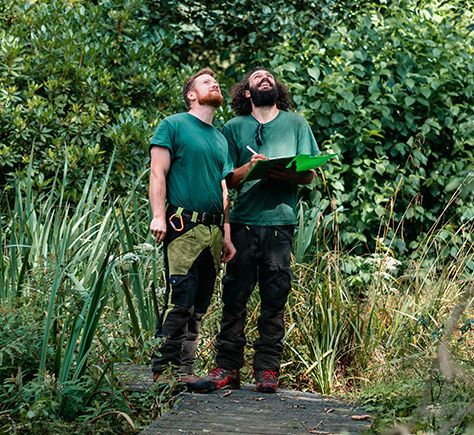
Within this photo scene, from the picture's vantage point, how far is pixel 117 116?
8789 millimetres

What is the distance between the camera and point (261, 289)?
20.3ft

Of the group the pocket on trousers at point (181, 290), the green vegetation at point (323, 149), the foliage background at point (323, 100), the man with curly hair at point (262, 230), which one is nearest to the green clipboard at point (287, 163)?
the man with curly hair at point (262, 230)

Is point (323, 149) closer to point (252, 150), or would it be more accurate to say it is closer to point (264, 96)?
point (264, 96)

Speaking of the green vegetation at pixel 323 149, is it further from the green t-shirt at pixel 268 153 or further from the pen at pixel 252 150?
the pen at pixel 252 150

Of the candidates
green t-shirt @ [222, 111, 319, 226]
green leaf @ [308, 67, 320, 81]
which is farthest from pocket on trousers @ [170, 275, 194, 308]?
green leaf @ [308, 67, 320, 81]

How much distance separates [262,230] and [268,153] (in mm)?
481

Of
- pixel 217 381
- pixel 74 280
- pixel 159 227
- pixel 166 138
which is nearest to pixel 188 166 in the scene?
pixel 166 138

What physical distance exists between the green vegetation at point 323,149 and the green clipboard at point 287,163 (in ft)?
3.65

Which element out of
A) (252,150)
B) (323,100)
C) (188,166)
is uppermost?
(323,100)

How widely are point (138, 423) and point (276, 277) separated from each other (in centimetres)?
141

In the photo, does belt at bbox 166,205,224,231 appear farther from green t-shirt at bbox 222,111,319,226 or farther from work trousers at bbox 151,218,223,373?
green t-shirt at bbox 222,111,319,226

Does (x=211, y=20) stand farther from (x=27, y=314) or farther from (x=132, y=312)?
(x=27, y=314)

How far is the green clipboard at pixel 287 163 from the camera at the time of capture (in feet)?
18.6

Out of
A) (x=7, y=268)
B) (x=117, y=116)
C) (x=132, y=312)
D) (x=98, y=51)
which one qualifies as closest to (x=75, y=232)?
(x=7, y=268)
